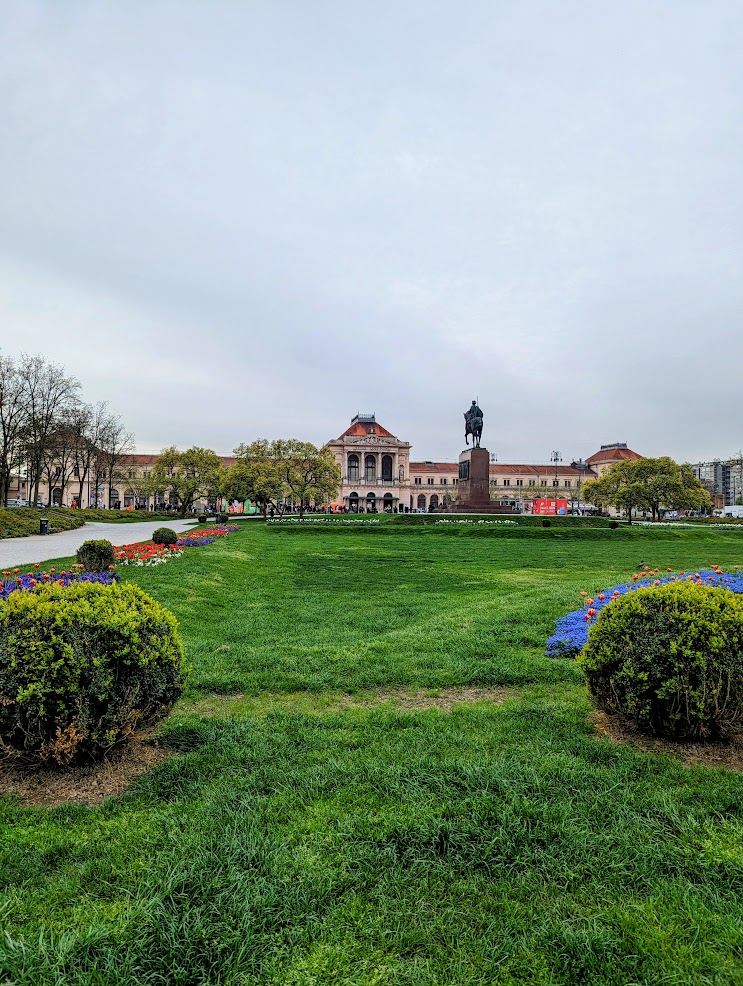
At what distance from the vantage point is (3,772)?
380 cm

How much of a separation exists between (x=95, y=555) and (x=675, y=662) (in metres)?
11.7

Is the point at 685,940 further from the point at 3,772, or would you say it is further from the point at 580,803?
the point at 3,772

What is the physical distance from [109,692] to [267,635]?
442 centimetres

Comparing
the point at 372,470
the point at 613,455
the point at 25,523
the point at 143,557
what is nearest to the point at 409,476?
the point at 372,470

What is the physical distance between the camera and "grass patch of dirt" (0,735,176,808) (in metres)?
3.52

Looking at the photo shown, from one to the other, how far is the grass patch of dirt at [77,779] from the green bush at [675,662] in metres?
3.57

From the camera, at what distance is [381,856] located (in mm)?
2822

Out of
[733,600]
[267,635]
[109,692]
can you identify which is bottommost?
[267,635]

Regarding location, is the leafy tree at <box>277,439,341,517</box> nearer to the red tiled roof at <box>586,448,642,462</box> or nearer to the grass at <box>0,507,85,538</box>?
the grass at <box>0,507,85,538</box>

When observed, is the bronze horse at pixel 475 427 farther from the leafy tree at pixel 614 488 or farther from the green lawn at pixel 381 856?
the green lawn at pixel 381 856

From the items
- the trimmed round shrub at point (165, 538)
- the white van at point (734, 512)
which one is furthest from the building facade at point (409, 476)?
the trimmed round shrub at point (165, 538)

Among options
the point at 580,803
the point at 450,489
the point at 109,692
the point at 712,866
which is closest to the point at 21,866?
the point at 109,692

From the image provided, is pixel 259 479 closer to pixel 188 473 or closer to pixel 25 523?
pixel 188 473

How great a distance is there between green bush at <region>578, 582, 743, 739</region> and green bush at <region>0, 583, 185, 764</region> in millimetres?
3467
